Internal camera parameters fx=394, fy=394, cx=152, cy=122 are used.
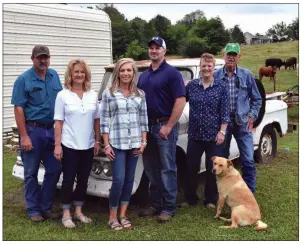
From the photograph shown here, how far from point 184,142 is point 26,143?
1.88 metres

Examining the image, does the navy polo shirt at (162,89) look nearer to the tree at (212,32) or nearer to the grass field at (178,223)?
the grass field at (178,223)

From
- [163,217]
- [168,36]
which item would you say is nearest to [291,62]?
[168,36]

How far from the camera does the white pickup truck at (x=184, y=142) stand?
4.34m

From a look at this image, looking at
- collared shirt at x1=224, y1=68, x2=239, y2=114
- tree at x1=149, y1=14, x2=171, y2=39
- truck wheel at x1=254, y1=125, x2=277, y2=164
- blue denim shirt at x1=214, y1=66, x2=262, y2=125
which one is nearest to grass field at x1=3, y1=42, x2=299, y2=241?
truck wheel at x1=254, y1=125, x2=277, y2=164

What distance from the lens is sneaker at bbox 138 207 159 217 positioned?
4445mm

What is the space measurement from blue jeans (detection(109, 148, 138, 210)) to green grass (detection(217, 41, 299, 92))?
15563mm

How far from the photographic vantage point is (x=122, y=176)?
3.92 meters

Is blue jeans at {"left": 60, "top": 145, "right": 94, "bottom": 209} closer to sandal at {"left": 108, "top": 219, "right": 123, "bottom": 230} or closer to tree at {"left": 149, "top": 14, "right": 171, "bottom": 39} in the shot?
sandal at {"left": 108, "top": 219, "right": 123, "bottom": 230}

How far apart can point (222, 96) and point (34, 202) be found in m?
2.38

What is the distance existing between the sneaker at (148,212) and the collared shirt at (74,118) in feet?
3.45

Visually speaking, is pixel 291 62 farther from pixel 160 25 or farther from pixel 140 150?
pixel 140 150

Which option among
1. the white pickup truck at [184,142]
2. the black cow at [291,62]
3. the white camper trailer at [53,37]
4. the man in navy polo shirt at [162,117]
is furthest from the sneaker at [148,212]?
the black cow at [291,62]

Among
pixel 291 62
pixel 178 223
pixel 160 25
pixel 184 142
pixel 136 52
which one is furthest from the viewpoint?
pixel 160 25

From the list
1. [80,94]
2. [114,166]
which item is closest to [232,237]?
[114,166]
